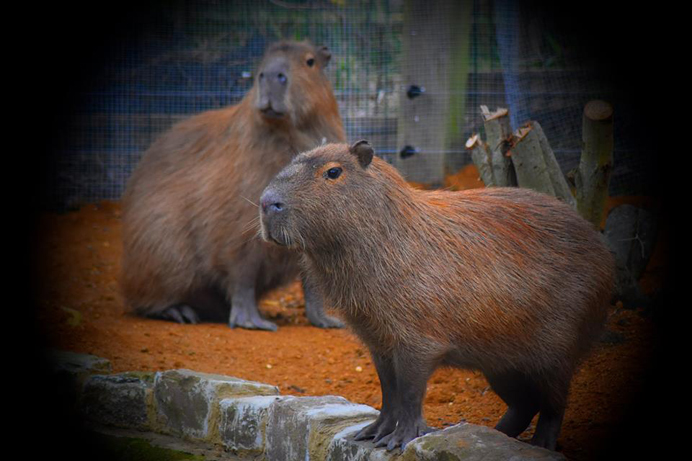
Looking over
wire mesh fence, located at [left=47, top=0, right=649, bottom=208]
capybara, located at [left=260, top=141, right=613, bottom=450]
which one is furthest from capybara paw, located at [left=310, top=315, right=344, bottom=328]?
capybara, located at [left=260, top=141, right=613, bottom=450]


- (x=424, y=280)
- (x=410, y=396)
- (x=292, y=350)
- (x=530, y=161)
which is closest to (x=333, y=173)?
(x=424, y=280)

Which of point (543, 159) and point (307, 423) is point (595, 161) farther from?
point (307, 423)

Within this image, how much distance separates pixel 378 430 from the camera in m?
3.27

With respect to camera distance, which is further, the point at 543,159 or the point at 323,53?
the point at 323,53

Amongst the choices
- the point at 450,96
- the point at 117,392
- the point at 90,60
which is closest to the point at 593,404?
the point at 117,392

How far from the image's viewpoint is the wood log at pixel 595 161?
4543 mm

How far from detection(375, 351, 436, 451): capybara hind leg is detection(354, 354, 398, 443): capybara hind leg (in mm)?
105

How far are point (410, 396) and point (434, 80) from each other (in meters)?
5.23

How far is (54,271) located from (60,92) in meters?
1.93

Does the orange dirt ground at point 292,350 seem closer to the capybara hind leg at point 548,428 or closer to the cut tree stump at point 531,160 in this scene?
the capybara hind leg at point 548,428

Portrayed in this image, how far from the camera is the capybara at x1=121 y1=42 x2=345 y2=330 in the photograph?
19.5 ft

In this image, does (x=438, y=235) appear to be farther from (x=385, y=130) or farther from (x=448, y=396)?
(x=385, y=130)

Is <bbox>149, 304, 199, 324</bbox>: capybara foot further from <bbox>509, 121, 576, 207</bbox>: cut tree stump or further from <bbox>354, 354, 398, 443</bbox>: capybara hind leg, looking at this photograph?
<bbox>354, 354, 398, 443</bbox>: capybara hind leg

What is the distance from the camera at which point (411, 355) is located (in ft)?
10.3
